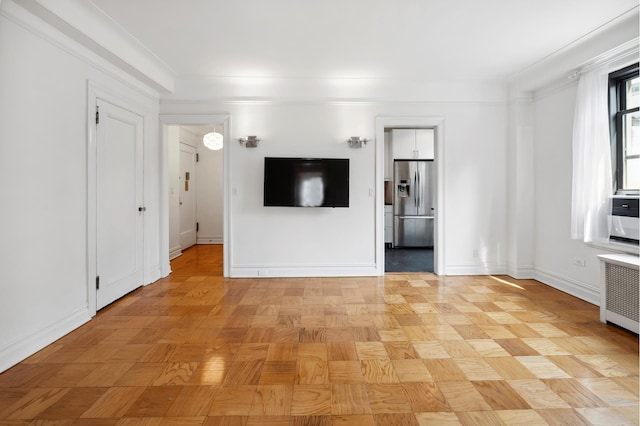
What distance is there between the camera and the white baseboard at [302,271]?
16.5 feet

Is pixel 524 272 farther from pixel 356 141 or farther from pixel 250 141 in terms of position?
pixel 250 141

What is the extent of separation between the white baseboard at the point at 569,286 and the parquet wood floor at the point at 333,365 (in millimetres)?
254

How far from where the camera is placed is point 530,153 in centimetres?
487

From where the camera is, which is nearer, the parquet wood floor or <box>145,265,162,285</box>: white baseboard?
the parquet wood floor

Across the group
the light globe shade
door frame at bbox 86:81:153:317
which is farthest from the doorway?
door frame at bbox 86:81:153:317

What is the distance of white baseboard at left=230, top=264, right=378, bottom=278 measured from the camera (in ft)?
16.5

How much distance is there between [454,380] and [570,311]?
2.16 m

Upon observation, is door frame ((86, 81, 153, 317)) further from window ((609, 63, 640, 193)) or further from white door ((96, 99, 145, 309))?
window ((609, 63, 640, 193))

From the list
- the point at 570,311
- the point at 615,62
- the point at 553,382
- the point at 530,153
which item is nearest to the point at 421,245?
the point at 530,153

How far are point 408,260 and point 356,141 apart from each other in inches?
101

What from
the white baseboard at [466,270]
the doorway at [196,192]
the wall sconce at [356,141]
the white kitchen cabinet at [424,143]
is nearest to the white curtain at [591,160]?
the white baseboard at [466,270]

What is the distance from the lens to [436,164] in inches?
202

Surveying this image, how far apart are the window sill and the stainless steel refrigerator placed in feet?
11.9

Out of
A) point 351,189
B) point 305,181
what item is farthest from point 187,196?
point 351,189
